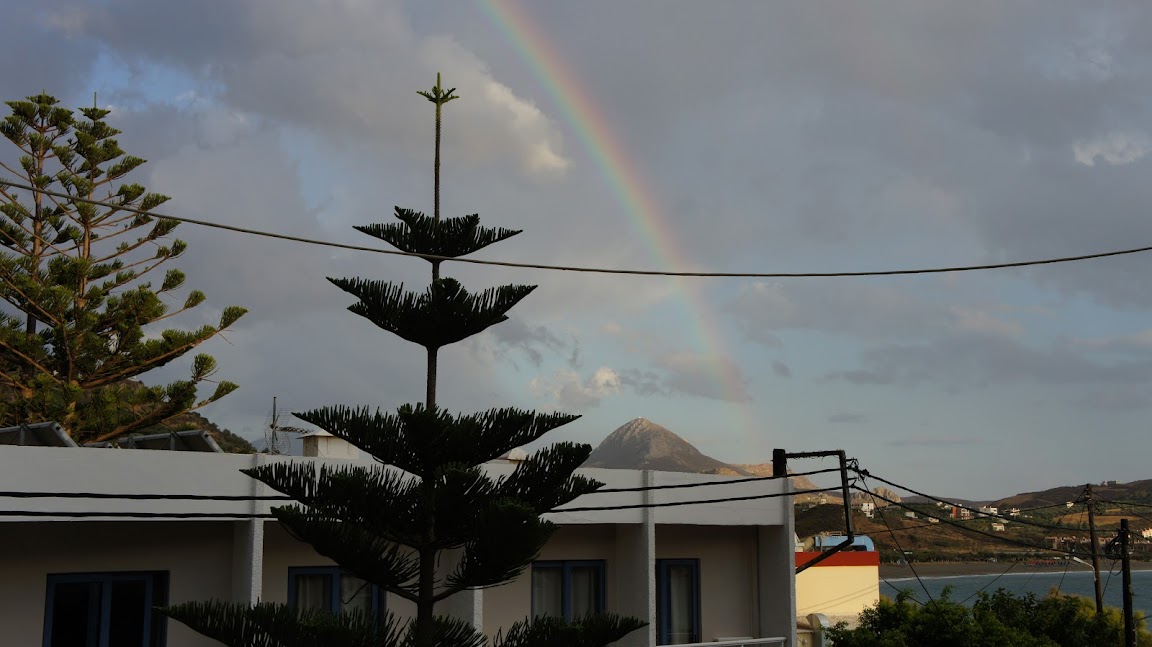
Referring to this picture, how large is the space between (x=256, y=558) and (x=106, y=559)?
1405 millimetres

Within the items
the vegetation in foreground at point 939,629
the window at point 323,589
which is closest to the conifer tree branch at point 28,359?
the window at point 323,589

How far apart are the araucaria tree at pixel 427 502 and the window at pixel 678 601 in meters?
6.02

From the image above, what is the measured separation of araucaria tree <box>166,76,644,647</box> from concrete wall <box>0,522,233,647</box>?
3.27m

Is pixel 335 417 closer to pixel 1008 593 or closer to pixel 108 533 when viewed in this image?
pixel 108 533

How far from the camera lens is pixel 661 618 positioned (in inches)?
573

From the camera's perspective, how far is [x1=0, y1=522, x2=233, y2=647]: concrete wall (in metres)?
10.1

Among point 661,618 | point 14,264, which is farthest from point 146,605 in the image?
point 14,264

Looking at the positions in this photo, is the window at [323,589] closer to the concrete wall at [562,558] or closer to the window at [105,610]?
the window at [105,610]

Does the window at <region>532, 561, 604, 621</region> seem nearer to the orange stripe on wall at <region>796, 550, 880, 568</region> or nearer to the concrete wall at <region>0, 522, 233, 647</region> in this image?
the concrete wall at <region>0, 522, 233, 647</region>

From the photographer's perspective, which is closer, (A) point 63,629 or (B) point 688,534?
(A) point 63,629

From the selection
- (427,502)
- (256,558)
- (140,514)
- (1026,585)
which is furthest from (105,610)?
(1026,585)

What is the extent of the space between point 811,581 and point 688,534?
36.6ft

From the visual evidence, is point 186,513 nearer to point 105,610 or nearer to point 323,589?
point 105,610

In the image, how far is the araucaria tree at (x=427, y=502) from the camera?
7863 millimetres
